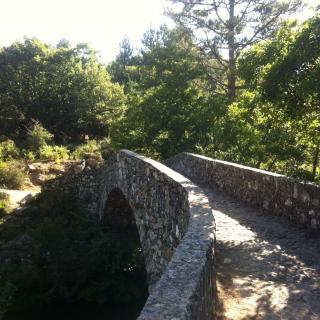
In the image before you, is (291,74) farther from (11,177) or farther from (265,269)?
(11,177)

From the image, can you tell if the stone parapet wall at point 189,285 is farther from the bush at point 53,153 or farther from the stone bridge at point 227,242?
the bush at point 53,153

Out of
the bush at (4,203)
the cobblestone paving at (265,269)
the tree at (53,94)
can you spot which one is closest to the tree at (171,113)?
the bush at (4,203)

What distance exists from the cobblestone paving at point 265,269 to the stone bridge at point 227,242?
10 mm

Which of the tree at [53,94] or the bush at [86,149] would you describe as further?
the tree at [53,94]

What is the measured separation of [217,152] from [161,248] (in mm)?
11114

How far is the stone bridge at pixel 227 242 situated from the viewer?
328cm

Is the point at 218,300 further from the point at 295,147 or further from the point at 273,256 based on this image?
the point at 295,147

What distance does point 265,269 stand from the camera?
16.1 feet

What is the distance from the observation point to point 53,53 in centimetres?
3033

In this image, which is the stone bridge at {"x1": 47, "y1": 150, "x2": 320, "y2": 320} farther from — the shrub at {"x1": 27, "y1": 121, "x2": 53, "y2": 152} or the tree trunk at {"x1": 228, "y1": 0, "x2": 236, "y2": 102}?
the shrub at {"x1": 27, "y1": 121, "x2": 53, "y2": 152}

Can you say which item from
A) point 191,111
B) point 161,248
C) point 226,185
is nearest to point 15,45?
point 191,111

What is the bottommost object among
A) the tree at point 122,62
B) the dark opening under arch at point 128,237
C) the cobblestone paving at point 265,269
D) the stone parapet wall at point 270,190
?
the dark opening under arch at point 128,237

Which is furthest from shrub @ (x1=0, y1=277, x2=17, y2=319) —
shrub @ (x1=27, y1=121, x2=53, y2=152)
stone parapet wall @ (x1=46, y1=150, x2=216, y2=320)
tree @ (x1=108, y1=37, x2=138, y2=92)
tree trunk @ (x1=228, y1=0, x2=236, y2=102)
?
tree @ (x1=108, y1=37, x2=138, y2=92)

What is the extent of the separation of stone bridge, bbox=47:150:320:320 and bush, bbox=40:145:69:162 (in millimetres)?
13257
